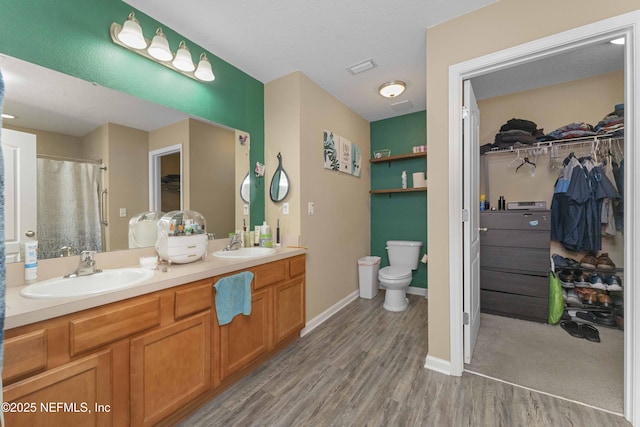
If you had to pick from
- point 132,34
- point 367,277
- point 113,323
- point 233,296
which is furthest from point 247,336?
point 132,34

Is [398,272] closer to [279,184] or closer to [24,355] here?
[279,184]

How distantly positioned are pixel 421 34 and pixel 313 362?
104 inches

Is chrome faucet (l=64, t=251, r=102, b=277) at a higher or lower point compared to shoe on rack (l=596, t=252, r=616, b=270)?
higher

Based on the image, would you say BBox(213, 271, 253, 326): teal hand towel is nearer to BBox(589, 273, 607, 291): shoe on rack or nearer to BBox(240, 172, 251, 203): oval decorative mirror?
BBox(240, 172, 251, 203): oval decorative mirror

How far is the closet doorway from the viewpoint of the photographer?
1347 mm

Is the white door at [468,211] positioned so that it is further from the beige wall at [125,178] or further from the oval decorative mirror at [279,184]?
the beige wall at [125,178]

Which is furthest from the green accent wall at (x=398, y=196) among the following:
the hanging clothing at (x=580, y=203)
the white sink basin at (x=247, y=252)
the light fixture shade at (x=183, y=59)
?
the light fixture shade at (x=183, y=59)

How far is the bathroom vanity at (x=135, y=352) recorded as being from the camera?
3.08ft

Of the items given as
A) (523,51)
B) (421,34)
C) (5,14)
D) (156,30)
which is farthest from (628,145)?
(5,14)

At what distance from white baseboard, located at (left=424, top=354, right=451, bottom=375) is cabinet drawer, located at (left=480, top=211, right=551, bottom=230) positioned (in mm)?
1598

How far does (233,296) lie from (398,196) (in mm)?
2714

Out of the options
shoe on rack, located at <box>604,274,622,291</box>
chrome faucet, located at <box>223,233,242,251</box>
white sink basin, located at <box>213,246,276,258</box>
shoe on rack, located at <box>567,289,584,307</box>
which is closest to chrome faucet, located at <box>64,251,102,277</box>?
white sink basin, located at <box>213,246,276,258</box>

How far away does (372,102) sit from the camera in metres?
3.16

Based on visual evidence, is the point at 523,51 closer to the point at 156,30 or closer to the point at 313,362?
the point at 156,30
